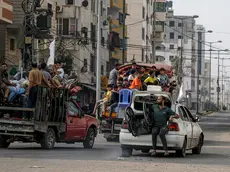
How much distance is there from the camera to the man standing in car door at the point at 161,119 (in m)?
20.9

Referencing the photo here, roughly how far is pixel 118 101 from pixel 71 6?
3766cm

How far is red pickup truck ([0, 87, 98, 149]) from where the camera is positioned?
2339 cm

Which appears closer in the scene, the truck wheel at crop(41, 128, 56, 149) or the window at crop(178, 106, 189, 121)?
the window at crop(178, 106, 189, 121)

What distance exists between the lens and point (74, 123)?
83.4 ft

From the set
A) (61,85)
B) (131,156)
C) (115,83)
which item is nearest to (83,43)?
(115,83)

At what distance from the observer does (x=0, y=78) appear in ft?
79.9

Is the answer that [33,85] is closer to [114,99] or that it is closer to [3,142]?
[3,142]

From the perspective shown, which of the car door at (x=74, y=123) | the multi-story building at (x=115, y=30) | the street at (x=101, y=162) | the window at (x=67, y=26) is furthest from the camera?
the multi-story building at (x=115, y=30)

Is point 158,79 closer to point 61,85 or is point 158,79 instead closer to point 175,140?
point 61,85

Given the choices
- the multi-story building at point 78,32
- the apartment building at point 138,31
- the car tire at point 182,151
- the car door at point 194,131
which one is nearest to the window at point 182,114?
the car door at point 194,131

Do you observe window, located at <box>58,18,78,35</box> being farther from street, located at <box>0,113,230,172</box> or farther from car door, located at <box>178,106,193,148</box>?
car door, located at <box>178,106,193,148</box>

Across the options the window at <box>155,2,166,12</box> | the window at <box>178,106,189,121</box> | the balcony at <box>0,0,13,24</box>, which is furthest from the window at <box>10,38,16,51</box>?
the window at <box>155,2,166,12</box>

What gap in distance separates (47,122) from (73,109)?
1.73 meters

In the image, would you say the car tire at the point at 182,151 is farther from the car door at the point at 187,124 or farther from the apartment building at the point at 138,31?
the apartment building at the point at 138,31
